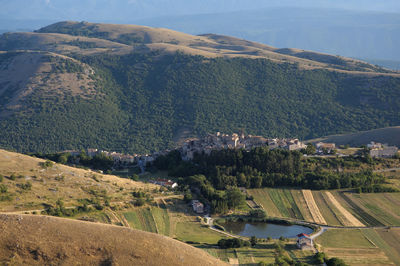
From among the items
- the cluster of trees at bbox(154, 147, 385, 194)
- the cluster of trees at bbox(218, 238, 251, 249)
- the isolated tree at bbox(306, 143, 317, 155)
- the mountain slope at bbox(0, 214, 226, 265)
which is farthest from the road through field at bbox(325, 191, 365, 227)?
the mountain slope at bbox(0, 214, 226, 265)

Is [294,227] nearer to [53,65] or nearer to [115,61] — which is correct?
[53,65]

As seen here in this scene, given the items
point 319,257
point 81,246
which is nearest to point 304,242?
point 319,257

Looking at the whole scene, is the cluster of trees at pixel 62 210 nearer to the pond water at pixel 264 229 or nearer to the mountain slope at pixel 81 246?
the pond water at pixel 264 229

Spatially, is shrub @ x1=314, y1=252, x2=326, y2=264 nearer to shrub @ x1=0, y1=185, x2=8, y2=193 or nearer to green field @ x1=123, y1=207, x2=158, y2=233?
green field @ x1=123, y1=207, x2=158, y2=233

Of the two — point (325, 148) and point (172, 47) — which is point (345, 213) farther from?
point (172, 47)

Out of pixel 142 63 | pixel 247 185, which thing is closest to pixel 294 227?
pixel 247 185
